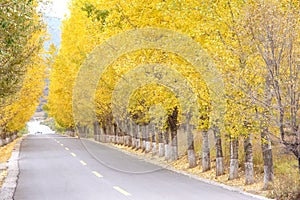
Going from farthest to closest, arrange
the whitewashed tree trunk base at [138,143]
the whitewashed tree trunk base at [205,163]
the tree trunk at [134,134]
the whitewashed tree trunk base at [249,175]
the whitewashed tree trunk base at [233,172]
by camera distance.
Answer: the tree trunk at [134,134], the whitewashed tree trunk base at [138,143], the whitewashed tree trunk base at [205,163], the whitewashed tree trunk base at [233,172], the whitewashed tree trunk base at [249,175]

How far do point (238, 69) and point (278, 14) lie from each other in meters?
1.93

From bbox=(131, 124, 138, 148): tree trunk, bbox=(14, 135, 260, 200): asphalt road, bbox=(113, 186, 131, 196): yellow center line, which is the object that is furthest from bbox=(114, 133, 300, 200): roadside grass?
bbox=(131, 124, 138, 148): tree trunk

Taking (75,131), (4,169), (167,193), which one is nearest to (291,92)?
(167,193)

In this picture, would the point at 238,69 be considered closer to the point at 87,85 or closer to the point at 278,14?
the point at 278,14

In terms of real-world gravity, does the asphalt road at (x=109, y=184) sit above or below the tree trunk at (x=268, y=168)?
below

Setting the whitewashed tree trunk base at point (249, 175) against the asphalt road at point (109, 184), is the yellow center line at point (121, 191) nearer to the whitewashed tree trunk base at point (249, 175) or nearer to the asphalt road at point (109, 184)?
the asphalt road at point (109, 184)

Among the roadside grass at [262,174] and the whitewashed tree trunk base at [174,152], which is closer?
the roadside grass at [262,174]

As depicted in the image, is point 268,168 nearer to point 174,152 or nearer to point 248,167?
point 248,167

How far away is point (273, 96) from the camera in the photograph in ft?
37.2

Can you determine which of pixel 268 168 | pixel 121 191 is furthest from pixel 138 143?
pixel 121 191

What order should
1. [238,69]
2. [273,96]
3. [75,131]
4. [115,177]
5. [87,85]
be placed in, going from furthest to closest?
1. [75,131]
2. [87,85]
3. [115,177]
4. [238,69]
5. [273,96]

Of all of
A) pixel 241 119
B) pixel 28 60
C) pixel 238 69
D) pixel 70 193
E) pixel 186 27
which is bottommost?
pixel 70 193

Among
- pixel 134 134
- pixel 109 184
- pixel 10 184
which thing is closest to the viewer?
pixel 109 184

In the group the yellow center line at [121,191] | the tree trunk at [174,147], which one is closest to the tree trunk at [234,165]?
the yellow center line at [121,191]
